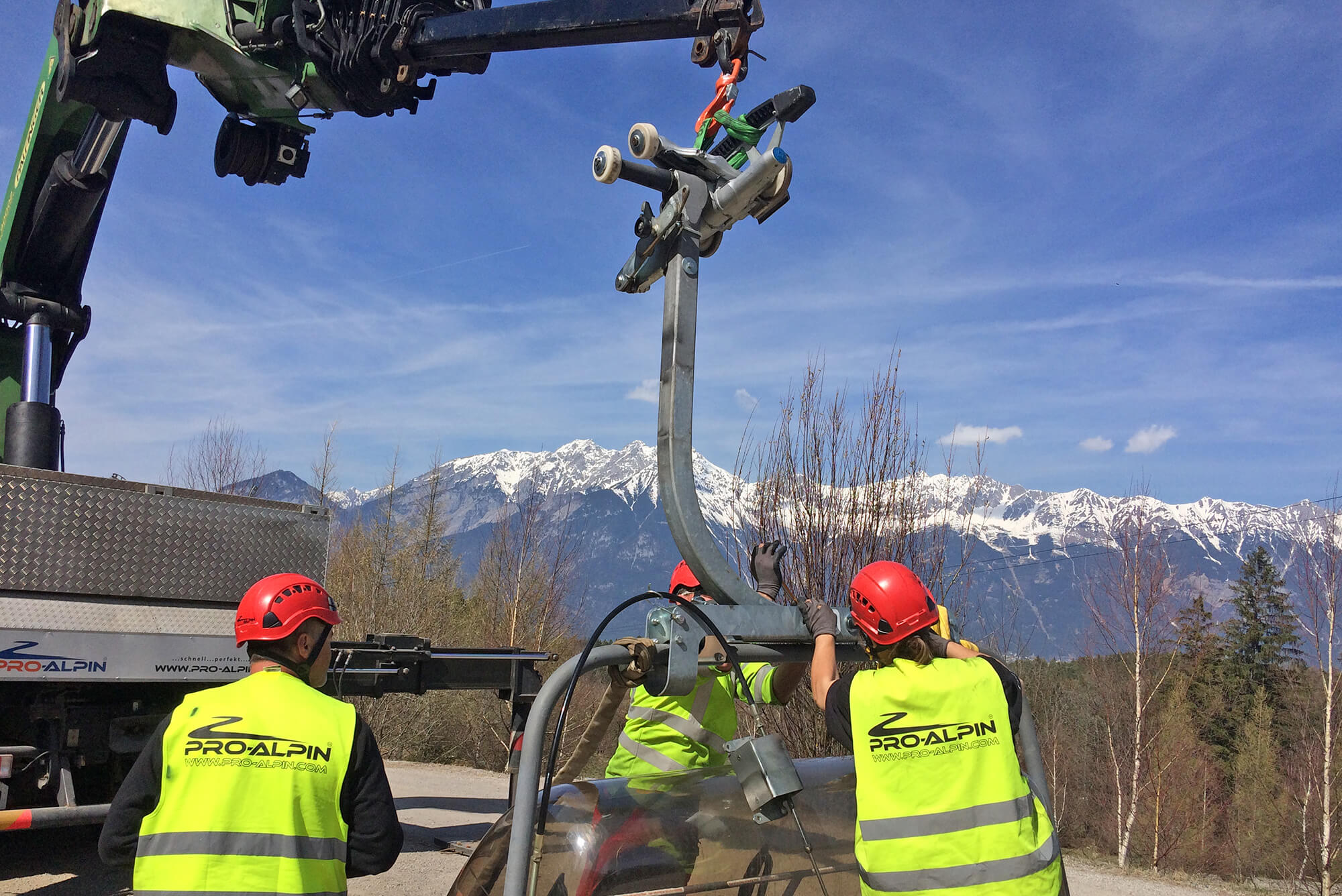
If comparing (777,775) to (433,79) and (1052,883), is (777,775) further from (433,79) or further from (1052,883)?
(433,79)

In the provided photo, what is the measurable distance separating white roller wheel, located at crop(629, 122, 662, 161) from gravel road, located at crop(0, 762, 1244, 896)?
5798 mm

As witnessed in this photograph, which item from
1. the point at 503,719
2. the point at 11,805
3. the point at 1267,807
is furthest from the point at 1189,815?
the point at 11,805

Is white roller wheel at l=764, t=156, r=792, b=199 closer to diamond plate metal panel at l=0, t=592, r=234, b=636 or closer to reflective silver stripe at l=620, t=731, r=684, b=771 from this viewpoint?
reflective silver stripe at l=620, t=731, r=684, b=771

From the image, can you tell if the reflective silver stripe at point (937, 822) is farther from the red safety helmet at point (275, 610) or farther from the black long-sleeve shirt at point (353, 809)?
the red safety helmet at point (275, 610)

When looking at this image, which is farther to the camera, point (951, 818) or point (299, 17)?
point (299, 17)

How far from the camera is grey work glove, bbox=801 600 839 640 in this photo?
2.90 meters

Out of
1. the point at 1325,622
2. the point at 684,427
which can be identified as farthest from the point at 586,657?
the point at 1325,622

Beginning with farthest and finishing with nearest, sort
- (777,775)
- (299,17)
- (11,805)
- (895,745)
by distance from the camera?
(11,805), (299,17), (895,745), (777,775)

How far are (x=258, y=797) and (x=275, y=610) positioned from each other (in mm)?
503

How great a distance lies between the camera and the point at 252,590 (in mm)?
2859

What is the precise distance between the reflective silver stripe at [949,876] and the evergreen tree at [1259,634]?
42.7 metres

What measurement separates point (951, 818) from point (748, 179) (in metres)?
1.86

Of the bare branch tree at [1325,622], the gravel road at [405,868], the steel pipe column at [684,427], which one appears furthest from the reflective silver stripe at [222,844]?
the bare branch tree at [1325,622]

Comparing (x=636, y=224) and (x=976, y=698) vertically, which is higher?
(x=636, y=224)
